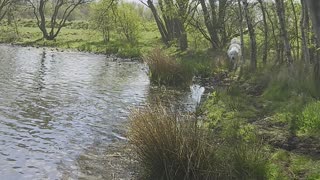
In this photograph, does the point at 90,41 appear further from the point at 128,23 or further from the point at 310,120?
the point at 310,120

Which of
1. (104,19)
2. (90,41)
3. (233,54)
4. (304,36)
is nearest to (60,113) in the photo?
(304,36)

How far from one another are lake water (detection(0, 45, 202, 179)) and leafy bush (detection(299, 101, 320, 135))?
3.53m

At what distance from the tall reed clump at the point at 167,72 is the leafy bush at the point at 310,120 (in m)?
10.2

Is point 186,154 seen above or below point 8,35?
below

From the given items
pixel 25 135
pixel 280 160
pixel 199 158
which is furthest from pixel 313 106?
pixel 25 135

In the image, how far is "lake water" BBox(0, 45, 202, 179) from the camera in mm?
8586

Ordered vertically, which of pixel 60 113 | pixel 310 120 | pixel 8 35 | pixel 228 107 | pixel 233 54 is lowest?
pixel 60 113

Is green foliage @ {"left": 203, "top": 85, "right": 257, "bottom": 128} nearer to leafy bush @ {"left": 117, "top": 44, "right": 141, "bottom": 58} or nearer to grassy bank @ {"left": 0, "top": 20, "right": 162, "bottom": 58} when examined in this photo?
grassy bank @ {"left": 0, "top": 20, "right": 162, "bottom": 58}

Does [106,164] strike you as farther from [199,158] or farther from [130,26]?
[130,26]

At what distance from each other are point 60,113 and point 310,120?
7373 mm

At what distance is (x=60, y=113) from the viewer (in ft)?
43.5

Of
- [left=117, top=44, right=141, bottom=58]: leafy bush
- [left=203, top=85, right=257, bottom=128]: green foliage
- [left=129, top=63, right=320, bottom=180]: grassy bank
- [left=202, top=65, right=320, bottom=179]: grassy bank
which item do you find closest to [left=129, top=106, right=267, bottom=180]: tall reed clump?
[left=129, top=63, right=320, bottom=180]: grassy bank

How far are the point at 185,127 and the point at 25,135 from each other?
16.4 ft

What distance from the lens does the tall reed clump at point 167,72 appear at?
65.3 ft
